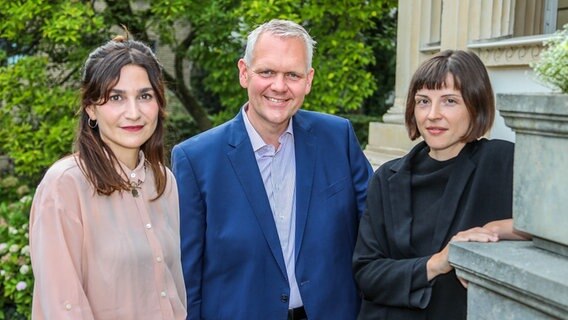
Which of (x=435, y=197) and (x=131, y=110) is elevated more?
(x=131, y=110)

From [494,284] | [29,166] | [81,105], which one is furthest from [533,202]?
[29,166]

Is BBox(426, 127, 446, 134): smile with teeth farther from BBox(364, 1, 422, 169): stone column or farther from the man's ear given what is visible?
BBox(364, 1, 422, 169): stone column

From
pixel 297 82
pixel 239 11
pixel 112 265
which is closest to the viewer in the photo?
pixel 112 265

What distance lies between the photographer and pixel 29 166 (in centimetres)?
757

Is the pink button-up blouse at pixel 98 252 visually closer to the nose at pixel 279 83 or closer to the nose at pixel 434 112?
the nose at pixel 279 83

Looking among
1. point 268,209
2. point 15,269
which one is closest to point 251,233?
point 268,209

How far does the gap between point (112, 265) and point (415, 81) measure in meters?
1.30

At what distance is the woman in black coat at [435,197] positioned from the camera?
250 centimetres

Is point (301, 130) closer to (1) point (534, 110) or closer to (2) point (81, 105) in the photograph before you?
(2) point (81, 105)

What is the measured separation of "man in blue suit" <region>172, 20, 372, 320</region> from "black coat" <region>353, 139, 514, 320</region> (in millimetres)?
329

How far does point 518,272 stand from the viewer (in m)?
1.79

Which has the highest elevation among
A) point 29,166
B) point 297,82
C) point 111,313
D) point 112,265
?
point 297,82

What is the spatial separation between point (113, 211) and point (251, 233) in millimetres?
643

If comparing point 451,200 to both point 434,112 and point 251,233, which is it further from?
point 251,233
